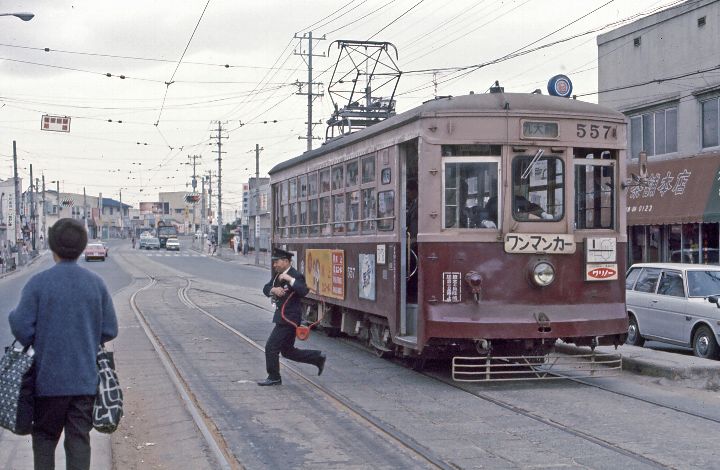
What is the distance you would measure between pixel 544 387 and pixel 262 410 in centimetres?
345

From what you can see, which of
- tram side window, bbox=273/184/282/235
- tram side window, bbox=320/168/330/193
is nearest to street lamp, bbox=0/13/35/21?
tram side window, bbox=273/184/282/235

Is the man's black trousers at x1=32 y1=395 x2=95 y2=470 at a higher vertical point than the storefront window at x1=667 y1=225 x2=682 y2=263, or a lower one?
lower

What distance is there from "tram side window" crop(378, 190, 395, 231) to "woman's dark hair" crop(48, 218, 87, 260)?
6856 mm

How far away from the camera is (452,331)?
416 inches

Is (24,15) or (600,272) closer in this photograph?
(600,272)

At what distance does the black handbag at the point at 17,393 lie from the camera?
499 cm

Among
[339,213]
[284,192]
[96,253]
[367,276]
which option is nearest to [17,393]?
[367,276]

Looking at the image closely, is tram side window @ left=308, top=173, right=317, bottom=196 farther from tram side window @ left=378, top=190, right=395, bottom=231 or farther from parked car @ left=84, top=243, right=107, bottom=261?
parked car @ left=84, top=243, right=107, bottom=261

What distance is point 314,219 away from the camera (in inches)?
632

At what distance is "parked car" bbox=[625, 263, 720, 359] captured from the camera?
47.5ft

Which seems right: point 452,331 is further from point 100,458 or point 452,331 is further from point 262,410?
point 100,458

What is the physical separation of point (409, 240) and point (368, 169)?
62.3 inches

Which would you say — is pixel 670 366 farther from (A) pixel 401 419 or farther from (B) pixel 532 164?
(A) pixel 401 419

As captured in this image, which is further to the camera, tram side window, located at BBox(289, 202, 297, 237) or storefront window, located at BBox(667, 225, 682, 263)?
storefront window, located at BBox(667, 225, 682, 263)
